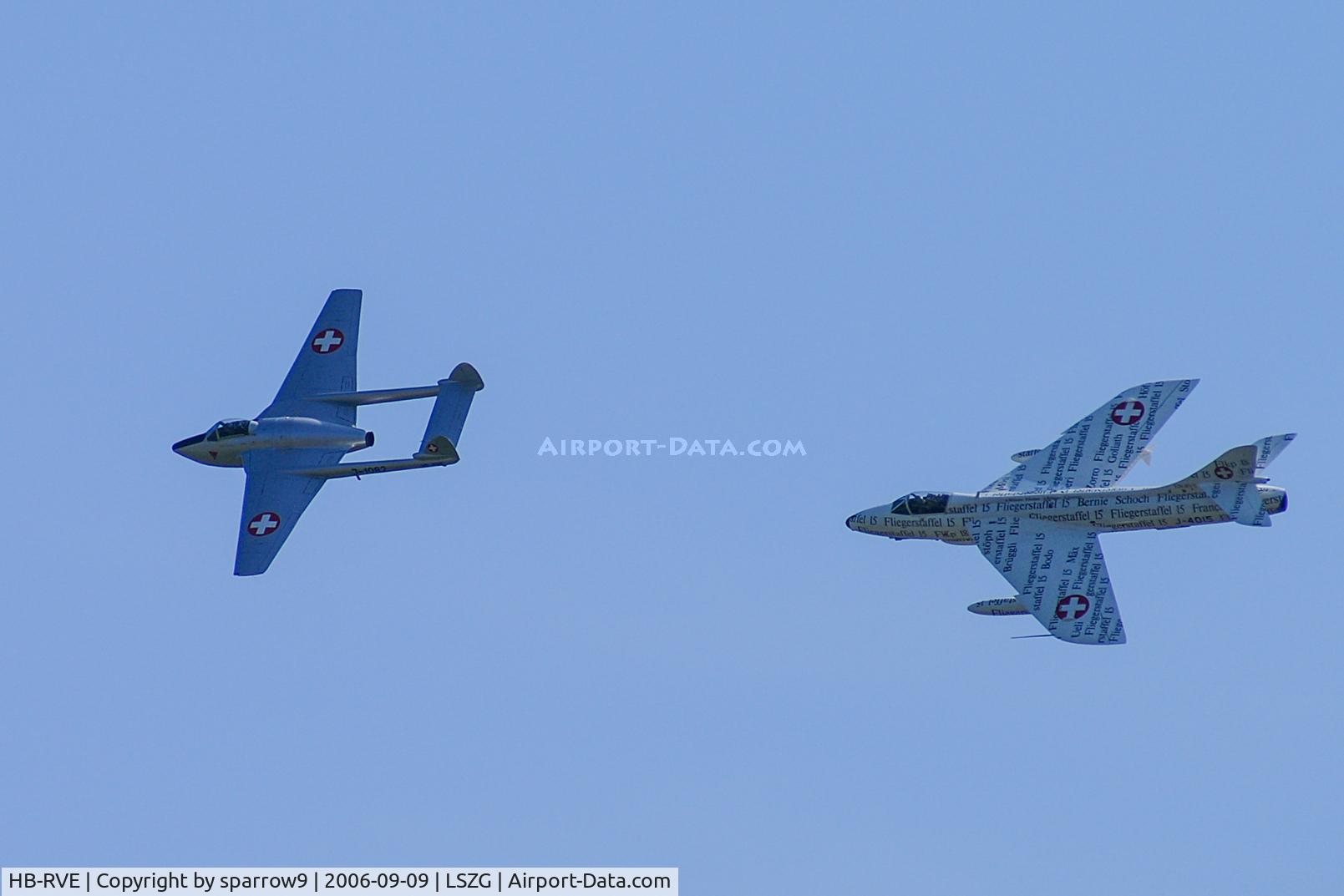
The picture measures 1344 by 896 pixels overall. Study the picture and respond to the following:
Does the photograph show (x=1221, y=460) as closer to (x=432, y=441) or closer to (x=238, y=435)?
(x=432, y=441)

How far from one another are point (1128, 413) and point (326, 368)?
103 feet

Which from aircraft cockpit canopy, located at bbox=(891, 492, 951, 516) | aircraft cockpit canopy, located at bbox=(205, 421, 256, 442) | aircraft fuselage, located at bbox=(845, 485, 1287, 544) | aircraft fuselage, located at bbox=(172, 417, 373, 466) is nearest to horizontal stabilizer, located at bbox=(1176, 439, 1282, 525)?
aircraft fuselage, located at bbox=(845, 485, 1287, 544)

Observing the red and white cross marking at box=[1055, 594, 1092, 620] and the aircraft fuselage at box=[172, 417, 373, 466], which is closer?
the red and white cross marking at box=[1055, 594, 1092, 620]

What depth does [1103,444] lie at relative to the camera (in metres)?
90.8

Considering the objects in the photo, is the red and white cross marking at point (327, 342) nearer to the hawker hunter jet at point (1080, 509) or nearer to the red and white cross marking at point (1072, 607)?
the hawker hunter jet at point (1080, 509)

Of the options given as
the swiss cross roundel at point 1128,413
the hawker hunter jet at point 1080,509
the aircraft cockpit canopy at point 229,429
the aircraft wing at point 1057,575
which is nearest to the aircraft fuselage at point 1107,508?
the hawker hunter jet at point 1080,509

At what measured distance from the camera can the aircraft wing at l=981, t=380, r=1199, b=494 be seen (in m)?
90.0

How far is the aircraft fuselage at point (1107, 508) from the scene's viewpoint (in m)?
86.1

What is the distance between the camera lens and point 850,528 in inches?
3656

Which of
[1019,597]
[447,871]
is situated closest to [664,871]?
[447,871]

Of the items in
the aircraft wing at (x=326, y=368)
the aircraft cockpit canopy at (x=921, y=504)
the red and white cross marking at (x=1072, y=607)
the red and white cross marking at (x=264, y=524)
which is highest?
the aircraft wing at (x=326, y=368)

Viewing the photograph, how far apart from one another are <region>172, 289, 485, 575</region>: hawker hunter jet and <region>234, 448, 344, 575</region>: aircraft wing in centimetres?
3

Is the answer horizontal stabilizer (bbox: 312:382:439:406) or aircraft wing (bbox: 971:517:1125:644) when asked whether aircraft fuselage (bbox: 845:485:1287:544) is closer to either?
aircraft wing (bbox: 971:517:1125:644)

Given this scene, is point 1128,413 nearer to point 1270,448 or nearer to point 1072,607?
point 1270,448
